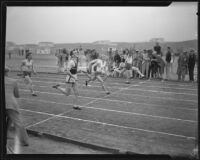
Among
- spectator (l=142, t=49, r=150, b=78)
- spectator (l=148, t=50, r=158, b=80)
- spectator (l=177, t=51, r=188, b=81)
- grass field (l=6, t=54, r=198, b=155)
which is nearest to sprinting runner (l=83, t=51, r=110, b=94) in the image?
grass field (l=6, t=54, r=198, b=155)

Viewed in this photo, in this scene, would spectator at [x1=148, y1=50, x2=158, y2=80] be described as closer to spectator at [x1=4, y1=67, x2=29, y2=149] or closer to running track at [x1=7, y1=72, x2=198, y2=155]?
running track at [x1=7, y1=72, x2=198, y2=155]

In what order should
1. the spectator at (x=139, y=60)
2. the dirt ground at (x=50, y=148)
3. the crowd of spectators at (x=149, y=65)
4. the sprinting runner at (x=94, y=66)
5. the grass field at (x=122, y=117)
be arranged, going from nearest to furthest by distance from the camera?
the dirt ground at (x=50, y=148), the grass field at (x=122, y=117), the sprinting runner at (x=94, y=66), the crowd of spectators at (x=149, y=65), the spectator at (x=139, y=60)

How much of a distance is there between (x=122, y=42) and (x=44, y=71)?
701 cm

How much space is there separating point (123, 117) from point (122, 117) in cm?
4

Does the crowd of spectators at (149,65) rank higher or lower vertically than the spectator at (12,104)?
higher

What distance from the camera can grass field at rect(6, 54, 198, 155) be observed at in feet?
20.8

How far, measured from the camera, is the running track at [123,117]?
6.35 meters

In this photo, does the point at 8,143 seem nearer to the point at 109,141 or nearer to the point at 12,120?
the point at 12,120

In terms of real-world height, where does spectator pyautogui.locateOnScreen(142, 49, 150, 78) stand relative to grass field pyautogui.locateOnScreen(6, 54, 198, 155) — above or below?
above

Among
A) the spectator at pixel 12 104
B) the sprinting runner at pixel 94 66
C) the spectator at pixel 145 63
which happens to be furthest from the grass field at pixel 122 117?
the spectator at pixel 145 63

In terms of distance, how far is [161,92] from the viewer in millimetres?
12703

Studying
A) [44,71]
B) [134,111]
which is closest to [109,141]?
[134,111]

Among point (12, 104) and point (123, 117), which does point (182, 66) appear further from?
point (12, 104)

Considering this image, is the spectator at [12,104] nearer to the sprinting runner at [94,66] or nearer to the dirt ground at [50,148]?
the dirt ground at [50,148]
